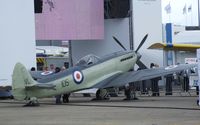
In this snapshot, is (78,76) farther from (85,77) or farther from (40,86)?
(40,86)

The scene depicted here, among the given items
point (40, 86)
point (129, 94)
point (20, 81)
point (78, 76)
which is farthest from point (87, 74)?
point (20, 81)

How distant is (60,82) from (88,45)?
1735 cm

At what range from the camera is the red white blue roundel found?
67.0 feet

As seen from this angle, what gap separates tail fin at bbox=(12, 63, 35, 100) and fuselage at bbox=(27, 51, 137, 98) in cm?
26

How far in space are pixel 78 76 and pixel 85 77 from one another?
0.52 metres

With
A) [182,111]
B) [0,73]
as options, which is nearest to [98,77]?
[0,73]

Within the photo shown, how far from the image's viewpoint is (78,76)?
20594mm

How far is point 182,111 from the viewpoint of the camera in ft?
49.9

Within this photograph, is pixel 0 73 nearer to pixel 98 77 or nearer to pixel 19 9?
pixel 19 9

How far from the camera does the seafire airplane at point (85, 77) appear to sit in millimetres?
18938

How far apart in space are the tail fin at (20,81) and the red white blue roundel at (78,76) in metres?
2.14

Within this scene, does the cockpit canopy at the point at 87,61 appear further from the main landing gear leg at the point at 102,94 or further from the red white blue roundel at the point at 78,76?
the main landing gear leg at the point at 102,94

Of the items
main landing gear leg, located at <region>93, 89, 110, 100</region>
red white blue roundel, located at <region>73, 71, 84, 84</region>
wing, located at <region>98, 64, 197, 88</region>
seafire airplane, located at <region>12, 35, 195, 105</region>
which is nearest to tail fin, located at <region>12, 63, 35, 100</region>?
seafire airplane, located at <region>12, 35, 195, 105</region>

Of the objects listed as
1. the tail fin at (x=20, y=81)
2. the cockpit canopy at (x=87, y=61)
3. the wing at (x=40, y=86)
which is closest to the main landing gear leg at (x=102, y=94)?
the cockpit canopy at (x=87, y=61)
